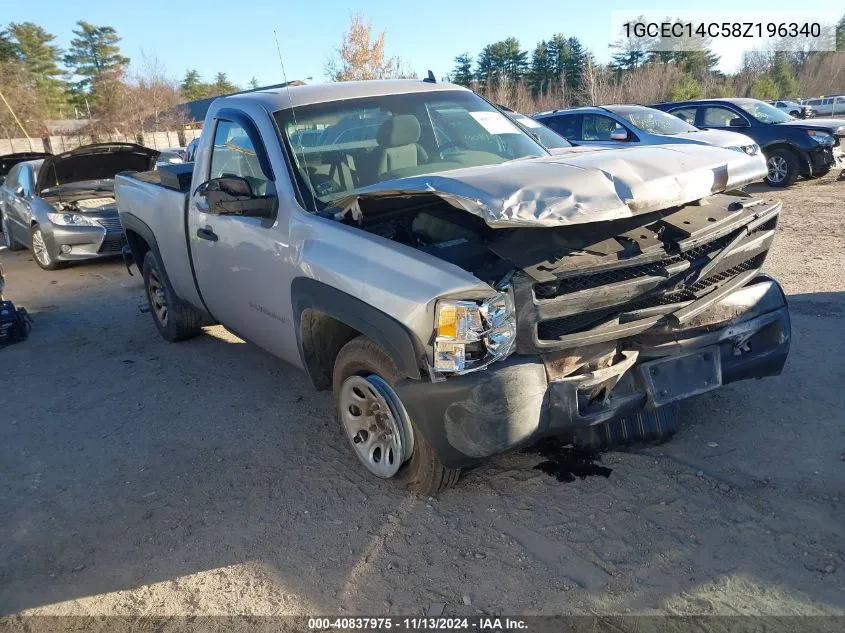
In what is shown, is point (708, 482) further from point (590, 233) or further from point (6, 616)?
point (6, 616)

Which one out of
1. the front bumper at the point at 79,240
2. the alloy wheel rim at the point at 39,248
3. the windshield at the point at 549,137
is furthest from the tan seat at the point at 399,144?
the alloy wheel rim at the point at 39,248

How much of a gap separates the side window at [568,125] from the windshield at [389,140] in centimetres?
790

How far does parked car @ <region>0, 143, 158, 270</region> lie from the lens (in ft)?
32.0

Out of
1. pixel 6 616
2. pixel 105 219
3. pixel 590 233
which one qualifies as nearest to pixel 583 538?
pixel 590 233

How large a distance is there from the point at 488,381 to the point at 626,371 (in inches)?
29.0

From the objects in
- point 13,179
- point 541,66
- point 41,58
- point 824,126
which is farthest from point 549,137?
point 41,58

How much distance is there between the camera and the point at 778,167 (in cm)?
1278

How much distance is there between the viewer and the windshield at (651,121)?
1145 centimetres

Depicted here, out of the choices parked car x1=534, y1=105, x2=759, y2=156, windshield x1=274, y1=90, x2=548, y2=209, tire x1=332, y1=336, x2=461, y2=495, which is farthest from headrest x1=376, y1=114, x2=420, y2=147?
parked car x1=534, y1=105, x2=759, y2=156

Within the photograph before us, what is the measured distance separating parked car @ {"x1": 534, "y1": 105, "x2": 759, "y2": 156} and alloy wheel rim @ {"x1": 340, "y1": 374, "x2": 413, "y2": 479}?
864cm

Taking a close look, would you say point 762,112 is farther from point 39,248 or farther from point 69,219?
point 39,248

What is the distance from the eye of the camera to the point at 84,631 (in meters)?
2.77

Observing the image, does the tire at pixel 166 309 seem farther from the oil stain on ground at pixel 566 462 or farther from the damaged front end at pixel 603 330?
the damaged front end at pixel 603 330

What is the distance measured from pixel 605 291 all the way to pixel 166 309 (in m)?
4.56
